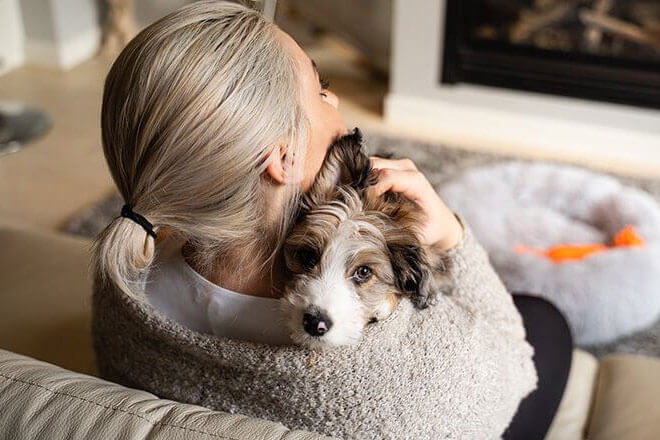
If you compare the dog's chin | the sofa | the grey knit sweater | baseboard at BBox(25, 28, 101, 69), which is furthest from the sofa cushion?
baseboard at BBox(25, 28, 101, 69)

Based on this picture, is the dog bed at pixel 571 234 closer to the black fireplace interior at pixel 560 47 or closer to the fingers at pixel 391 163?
the black fireplace interior at pixel 560 47

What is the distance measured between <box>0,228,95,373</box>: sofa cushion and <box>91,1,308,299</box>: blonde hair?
0.43m

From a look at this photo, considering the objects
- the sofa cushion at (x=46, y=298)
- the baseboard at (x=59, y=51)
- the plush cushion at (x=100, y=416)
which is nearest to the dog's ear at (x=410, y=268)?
the plush cushion at (x=100, y=416)

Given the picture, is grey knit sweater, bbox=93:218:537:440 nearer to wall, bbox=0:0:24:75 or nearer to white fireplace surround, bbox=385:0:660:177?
white fireplace surround, bbox=385:0:660:177

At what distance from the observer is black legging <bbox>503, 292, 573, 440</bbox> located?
1.21 meters

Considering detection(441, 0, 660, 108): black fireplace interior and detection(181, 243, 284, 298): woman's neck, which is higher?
detection(181, 243, 284, 298): woman's neck

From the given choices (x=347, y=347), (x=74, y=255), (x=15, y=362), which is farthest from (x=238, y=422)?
(x=74, y=255)

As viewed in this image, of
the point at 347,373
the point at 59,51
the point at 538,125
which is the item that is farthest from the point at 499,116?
the point at 347,373

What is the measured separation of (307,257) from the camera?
0.97 meters

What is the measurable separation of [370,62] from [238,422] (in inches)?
112

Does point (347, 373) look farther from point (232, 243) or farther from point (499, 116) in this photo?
point (499, 116)

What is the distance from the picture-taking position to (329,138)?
1014 millimetres

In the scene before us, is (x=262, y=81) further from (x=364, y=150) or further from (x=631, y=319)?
(x=631, y=319)

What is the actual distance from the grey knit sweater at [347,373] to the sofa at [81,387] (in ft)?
0.27
